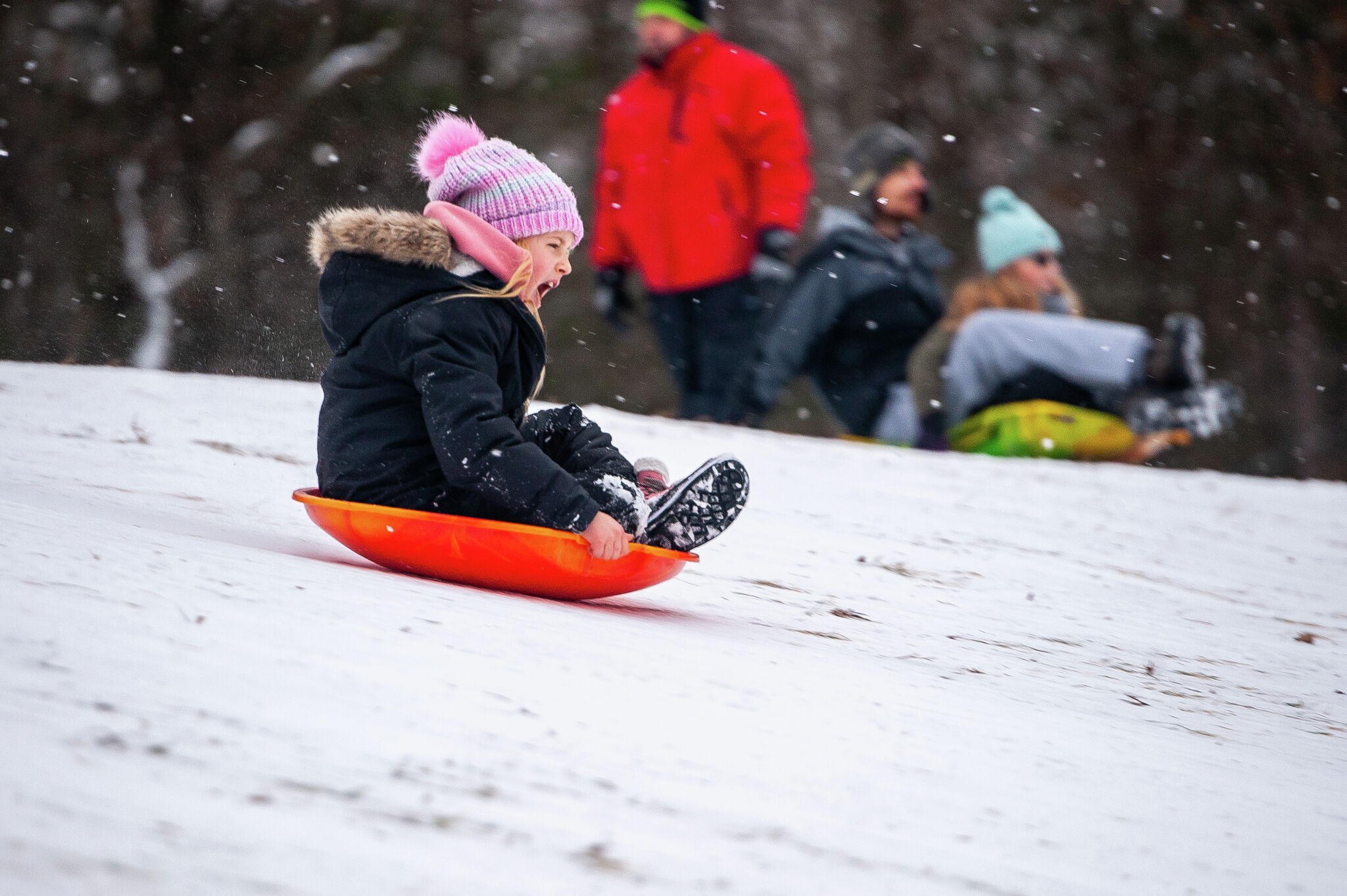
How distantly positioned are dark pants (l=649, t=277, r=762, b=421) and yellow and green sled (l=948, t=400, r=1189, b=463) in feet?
3.65

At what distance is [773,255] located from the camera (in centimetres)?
507

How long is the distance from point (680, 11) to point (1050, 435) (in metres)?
2.53

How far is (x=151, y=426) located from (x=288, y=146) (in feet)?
25.5

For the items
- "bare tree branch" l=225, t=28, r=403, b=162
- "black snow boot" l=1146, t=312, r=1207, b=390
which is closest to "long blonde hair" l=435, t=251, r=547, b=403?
"black snow boot" l=1146, t=312, r=1207, b=390

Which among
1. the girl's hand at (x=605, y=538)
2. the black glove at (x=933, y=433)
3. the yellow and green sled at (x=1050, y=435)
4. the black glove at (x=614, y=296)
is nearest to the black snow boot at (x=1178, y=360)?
the yellow and green sled at (x=1050, y=435)

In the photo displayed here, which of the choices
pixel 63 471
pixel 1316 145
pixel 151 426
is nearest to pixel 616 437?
pixel 151 426

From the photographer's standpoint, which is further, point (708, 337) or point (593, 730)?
point (708, 337)

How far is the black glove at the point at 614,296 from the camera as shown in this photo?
219 inches

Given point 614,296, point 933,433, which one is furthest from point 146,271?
point 933,433

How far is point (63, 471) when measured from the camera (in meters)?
2.36

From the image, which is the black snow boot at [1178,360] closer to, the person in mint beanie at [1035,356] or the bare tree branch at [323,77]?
the person in mint beanie at [1035,356]

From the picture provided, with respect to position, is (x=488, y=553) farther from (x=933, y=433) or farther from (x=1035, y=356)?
(x=933, y=433)

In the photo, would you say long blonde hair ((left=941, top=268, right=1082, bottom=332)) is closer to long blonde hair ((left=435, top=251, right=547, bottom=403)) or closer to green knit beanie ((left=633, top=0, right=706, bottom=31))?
green knit beanie ((left=633, top=0, right=706, bottom=31))

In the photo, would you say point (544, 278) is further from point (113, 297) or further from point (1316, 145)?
point (1316, 145)
